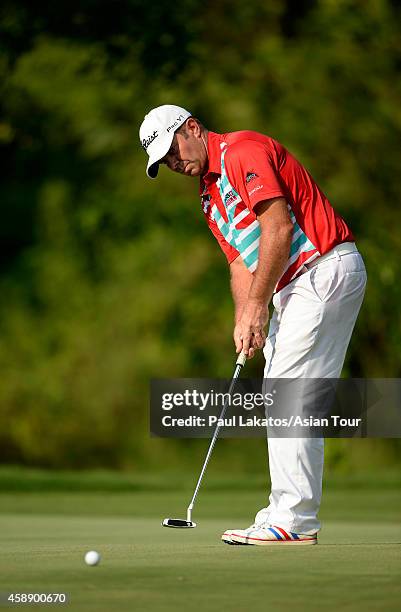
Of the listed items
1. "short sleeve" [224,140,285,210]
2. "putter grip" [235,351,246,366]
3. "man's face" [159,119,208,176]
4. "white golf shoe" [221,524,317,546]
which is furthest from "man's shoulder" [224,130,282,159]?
"white golf shoe" [221,524,317,546]

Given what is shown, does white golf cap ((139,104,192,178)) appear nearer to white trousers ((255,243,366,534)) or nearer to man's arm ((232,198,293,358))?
man's arm ((232,198,293,358))

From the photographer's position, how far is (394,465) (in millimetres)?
14055

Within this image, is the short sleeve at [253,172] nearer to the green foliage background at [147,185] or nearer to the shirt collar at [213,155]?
the shirt collar at [213,155]

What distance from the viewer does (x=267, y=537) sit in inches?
187

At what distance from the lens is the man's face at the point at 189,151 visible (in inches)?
198

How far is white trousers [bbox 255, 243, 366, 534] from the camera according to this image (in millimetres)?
4840

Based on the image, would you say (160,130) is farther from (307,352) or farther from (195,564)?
(195,564)

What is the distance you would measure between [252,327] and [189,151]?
0.73m

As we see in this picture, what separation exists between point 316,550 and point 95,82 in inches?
435

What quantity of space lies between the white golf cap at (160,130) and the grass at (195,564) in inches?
57.7

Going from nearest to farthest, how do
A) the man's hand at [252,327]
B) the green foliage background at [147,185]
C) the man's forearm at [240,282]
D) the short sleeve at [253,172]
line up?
1. the short sleeve at [253,172]
2. the man's hand at [252,327]
3. the man's forearm at [240,282]
4. the green foliage background at [147,185]

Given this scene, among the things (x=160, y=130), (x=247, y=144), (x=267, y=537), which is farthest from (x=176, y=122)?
(x=267, y=537)

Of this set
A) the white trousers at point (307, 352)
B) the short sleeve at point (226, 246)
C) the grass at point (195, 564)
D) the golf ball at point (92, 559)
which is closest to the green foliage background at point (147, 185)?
the grass at point (195, 564)

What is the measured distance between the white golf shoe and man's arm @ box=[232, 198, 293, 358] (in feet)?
2.33
